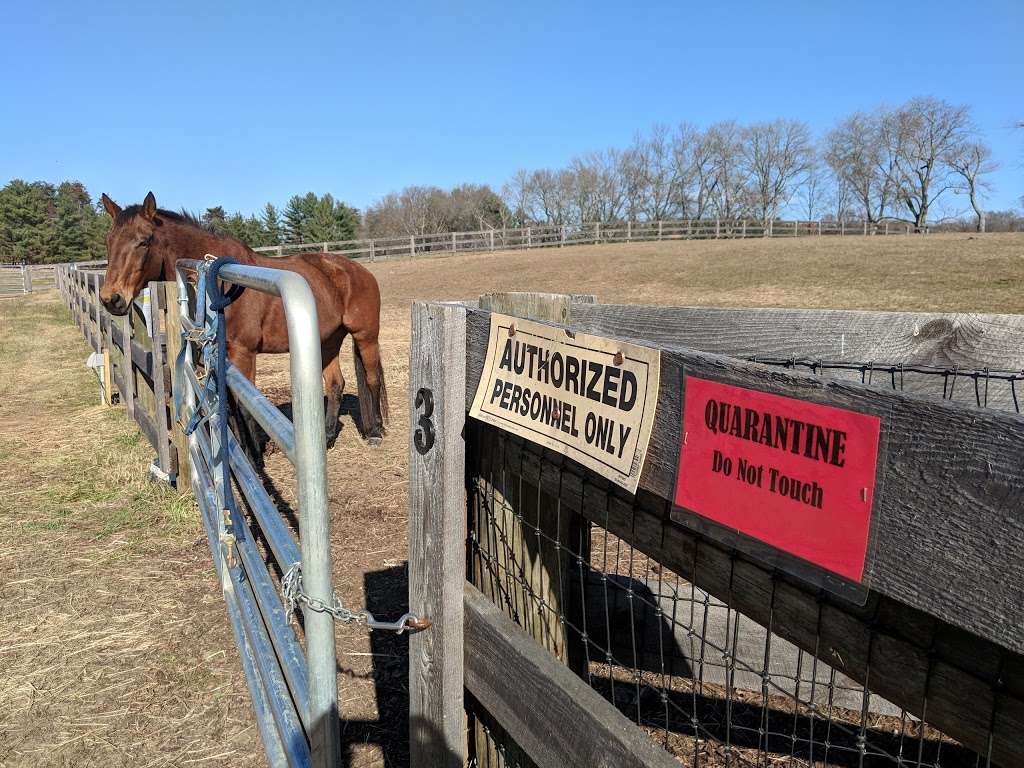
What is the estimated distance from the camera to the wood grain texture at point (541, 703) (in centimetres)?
121

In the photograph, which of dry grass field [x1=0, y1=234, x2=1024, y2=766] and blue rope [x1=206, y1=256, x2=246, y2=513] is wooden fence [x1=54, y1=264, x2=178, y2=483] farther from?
blue rope [x1=206, y1=256, x2=246, y2=513]

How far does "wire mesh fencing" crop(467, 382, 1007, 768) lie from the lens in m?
0.91

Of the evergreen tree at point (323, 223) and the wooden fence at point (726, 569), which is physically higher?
the evergreen tree at point (323, 223)

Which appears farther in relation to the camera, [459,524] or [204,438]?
[204,438]

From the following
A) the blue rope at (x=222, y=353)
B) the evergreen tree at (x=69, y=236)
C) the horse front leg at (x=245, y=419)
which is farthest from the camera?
the evergreen tree at (x=69, y=236)

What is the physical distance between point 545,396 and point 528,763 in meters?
0.97

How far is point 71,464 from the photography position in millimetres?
5707

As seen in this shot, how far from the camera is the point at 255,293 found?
567 cm

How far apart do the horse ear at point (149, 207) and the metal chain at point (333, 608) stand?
454 centimetres

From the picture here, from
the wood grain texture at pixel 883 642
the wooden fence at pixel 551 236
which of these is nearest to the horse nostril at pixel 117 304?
the wood grain texture at pixel 883 642

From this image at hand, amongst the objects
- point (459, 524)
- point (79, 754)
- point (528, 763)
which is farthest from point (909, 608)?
point (79, 754)

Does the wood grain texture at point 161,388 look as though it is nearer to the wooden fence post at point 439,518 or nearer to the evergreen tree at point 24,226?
the wooden fence post at point 439,518

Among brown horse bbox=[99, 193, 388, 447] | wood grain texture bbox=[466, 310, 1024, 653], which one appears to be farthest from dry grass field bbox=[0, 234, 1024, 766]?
wood grain texture bbox=[466, 310, 1024, 653]

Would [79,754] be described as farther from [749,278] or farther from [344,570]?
[749,278]
